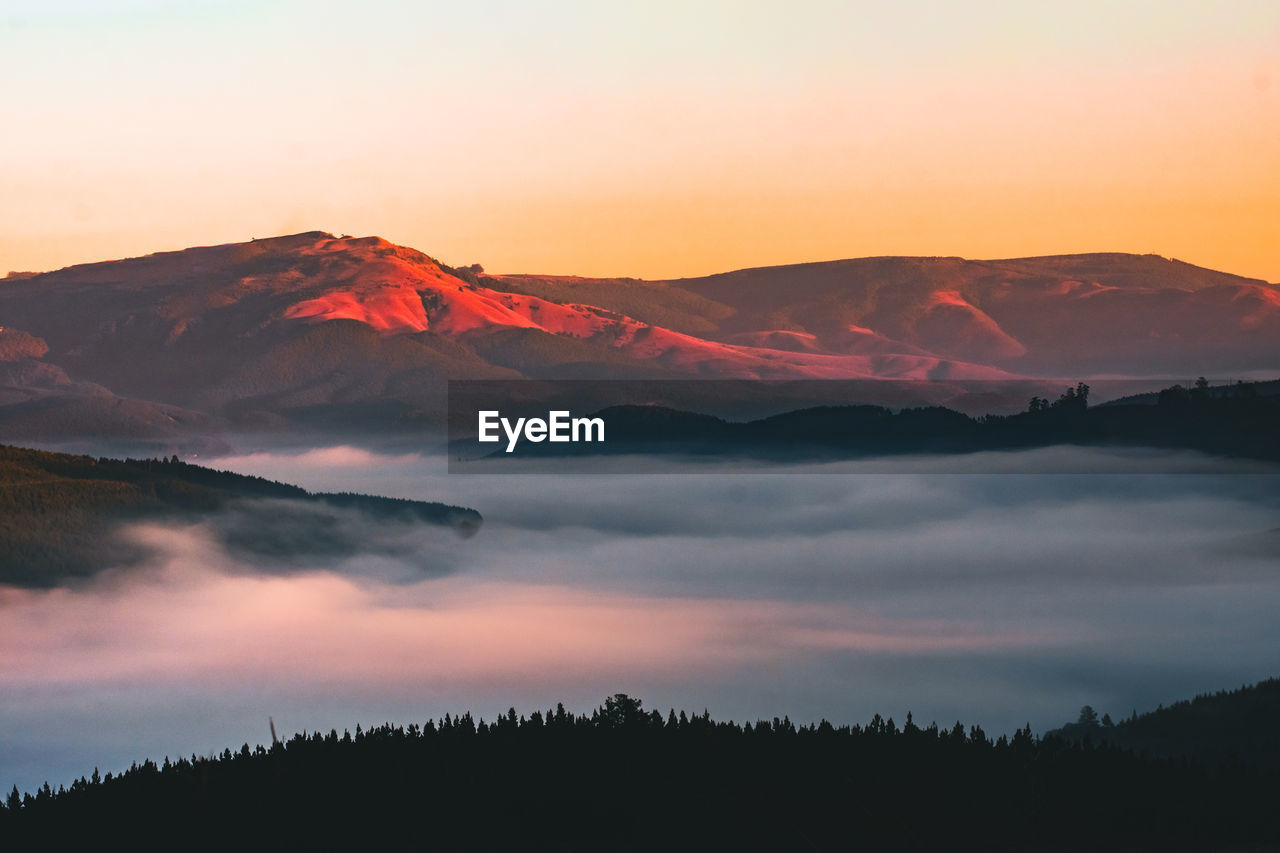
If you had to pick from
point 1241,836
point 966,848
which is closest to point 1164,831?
point 1241,836

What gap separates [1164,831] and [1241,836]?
26.6ft

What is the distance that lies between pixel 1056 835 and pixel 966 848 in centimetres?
1031

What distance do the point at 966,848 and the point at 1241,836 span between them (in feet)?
97.5

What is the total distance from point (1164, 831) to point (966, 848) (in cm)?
2182

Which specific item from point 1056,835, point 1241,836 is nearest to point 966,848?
point 1056,835

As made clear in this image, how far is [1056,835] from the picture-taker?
198250 millimetres

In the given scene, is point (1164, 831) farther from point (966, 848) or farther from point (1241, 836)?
point (966, 848)

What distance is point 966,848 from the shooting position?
650 feet

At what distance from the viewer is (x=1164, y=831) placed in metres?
195

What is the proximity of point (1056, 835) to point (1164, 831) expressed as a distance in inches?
463

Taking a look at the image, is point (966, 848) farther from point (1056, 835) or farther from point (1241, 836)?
point (1241, 836)
